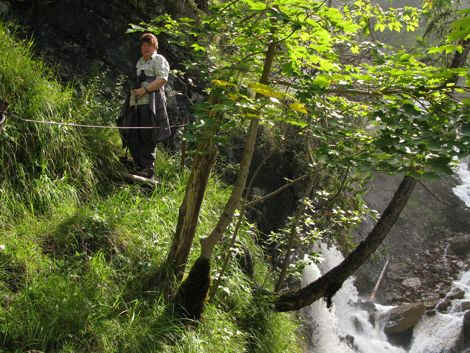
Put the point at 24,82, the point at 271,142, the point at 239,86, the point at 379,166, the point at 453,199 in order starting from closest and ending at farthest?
1. the point at 379,166
2. the point at 239,86
3. the point at 24,82
4. the point at 271,142
5. the point at 453,199

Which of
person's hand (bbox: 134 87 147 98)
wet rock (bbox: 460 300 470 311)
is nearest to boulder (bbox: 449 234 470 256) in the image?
wet rock (bbox: 460 300 470 311)

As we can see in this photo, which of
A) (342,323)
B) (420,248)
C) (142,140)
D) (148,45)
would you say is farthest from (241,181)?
(420,248)

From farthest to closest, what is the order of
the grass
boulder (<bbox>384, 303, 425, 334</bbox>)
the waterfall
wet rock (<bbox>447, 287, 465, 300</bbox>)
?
wet rock (<bbox>447, 287, 465, 300</bbox>), boulder (<bbox>384, 303, 425, 334</bbox>), the waterfall, the grass

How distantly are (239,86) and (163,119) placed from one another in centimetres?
253

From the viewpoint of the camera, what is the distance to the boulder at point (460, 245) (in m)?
13.1

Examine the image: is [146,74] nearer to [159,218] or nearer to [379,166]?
[159,218]

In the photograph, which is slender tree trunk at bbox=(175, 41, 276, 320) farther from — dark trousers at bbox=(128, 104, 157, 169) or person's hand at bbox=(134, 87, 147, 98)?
person's hand at bbox=(134, 87, 147, 98)

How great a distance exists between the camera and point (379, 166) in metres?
1.92

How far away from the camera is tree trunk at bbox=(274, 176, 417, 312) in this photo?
16.1 feet

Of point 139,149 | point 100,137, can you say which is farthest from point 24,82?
point 139,149

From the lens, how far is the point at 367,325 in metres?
9.91

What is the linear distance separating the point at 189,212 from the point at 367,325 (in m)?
7.91

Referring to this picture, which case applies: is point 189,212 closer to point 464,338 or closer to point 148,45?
point 148,45

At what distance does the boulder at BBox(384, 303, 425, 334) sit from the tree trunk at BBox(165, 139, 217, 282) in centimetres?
790
